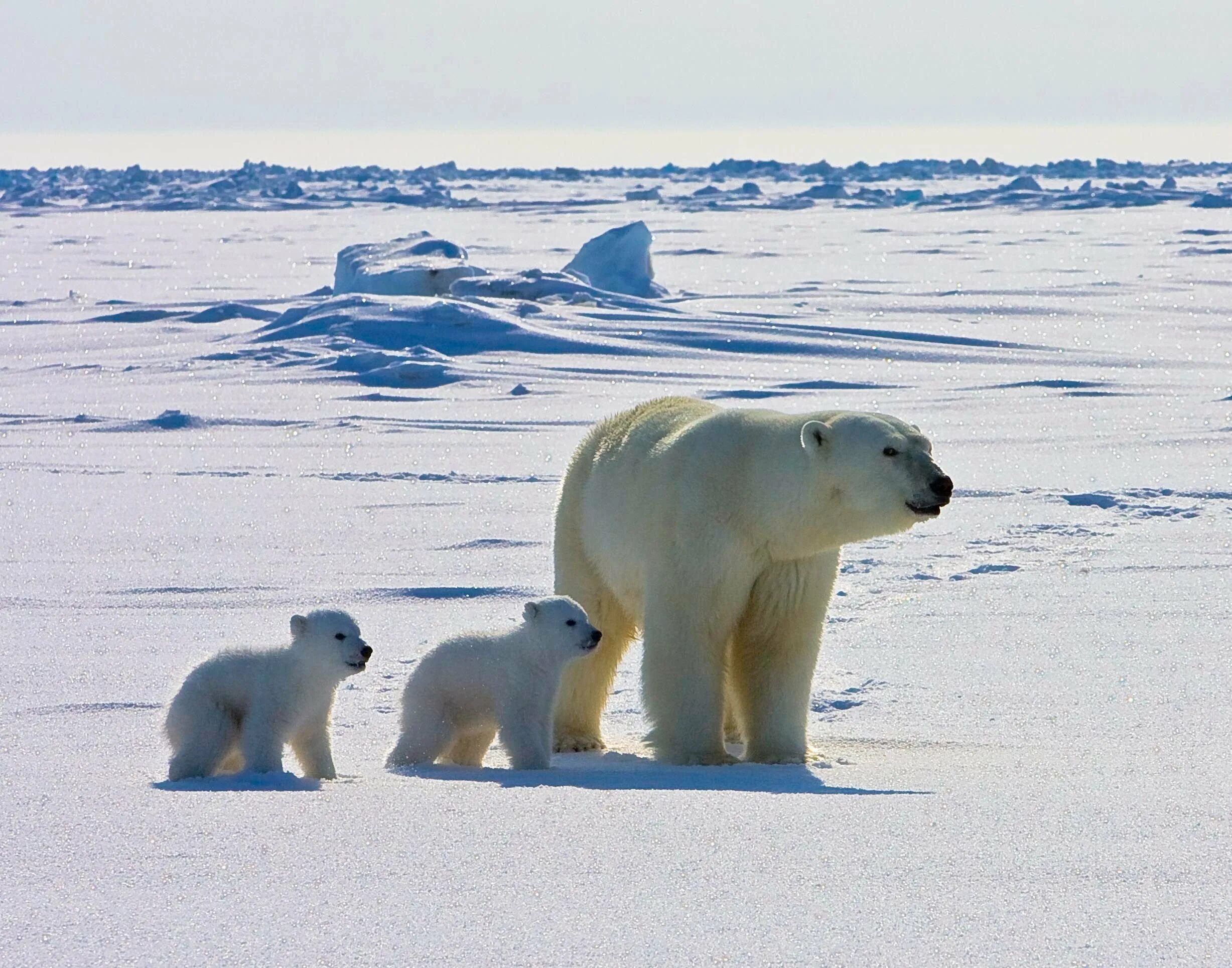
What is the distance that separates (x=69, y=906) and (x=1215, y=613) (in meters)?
4.14

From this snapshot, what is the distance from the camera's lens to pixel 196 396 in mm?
11227

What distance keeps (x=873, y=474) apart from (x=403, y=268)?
41.2 ft

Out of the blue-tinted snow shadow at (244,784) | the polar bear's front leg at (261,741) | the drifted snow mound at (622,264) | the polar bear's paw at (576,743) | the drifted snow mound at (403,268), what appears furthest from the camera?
the drifted snow mound at (622,264)

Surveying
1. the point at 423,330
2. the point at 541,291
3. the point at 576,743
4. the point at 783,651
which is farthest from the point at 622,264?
the point at 783,651

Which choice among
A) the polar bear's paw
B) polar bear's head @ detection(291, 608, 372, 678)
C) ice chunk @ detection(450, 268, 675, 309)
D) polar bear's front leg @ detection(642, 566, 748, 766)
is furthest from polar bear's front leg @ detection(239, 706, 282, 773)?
ice chunk @ detection(450, 268, 675, 309)

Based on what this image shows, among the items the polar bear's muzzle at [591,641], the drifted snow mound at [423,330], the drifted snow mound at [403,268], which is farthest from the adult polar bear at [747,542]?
the drifted snow mound at [403,268]

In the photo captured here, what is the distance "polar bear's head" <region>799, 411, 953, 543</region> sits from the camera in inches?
155

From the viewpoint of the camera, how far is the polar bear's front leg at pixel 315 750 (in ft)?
12.6

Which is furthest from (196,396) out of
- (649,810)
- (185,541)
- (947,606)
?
(649,810)

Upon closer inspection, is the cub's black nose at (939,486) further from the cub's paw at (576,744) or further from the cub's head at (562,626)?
the cub's paw at (576,744)

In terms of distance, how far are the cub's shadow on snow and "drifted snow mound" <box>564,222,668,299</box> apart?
13.4m

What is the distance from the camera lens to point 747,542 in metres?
4.14

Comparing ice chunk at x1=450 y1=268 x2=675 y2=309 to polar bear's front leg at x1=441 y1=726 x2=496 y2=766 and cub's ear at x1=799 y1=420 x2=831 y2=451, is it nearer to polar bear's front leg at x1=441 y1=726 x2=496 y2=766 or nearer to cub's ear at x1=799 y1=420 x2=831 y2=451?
polar bear's front leg at x1=441 y1=726 x2=496 y2=766

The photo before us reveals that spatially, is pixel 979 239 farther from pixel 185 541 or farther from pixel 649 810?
pixel 649 810
